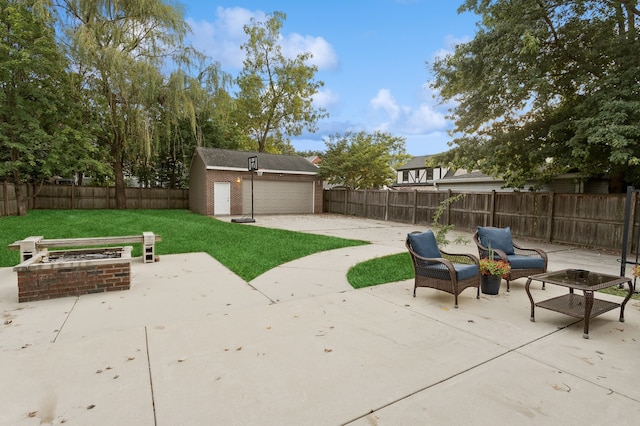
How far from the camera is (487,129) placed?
12.0 metres

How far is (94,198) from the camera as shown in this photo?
20.6 m

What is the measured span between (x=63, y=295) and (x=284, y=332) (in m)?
3.37

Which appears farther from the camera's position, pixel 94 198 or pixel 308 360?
pixel 94 198

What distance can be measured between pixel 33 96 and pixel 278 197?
42.4 ft

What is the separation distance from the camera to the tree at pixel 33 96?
1377cm

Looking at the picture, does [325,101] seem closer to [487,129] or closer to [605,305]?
[487,129]

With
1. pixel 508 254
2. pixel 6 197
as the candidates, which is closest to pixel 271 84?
pixel 6 197

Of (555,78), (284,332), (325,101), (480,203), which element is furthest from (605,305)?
(325,101)

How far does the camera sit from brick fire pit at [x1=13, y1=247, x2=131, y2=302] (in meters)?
4.49

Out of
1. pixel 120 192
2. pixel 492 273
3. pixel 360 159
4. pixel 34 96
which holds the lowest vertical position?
pixel 492 273

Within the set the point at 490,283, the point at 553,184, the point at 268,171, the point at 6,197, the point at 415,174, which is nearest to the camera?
the point at 490,283

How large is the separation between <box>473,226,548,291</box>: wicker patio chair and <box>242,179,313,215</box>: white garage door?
1666 cm

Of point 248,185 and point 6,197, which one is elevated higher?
point 248,185

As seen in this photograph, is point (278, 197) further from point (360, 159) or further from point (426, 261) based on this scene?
point (426, 261)
